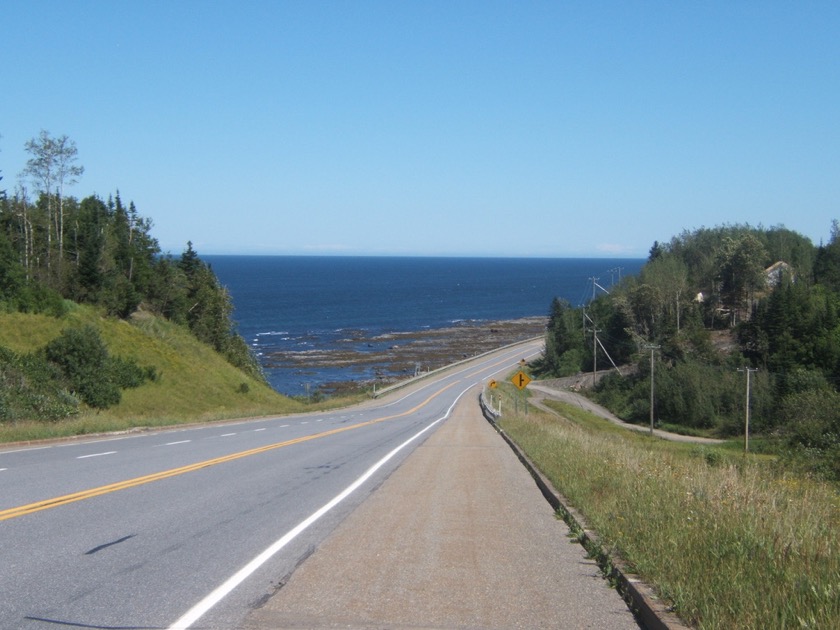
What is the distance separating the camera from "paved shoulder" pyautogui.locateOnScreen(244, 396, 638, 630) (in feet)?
19.7

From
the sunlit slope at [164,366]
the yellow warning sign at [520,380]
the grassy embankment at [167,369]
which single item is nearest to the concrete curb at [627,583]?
the yellow warning sign at [520,380]

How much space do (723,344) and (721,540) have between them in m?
87.5

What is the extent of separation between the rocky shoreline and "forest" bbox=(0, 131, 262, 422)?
14.8 m

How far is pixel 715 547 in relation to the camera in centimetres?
699

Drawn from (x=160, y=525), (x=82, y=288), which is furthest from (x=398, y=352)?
(x=160, y=525)

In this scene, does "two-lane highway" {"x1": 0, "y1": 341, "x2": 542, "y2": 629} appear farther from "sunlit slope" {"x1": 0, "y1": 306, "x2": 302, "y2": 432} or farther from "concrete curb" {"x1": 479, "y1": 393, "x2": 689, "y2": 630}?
"sunlit slope" {"x1": 0, "y1": 306, "x2": 302, "y2": 432}

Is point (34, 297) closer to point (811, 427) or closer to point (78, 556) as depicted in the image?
point (811, 427)

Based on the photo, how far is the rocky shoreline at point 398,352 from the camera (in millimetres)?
89375

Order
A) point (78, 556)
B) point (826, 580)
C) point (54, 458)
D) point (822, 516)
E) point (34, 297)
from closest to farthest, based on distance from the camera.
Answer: point (826, 580), point (78, 556), point (822, 516), point (54, 458), point (34, 297)

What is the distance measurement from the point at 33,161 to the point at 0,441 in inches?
1707

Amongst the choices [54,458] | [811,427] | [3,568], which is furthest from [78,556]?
[811,427]

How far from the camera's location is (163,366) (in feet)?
171

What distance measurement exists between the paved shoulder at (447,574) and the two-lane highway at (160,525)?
1.18ft

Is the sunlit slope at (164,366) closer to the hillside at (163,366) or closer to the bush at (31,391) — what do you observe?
the hillside at (163,366)
